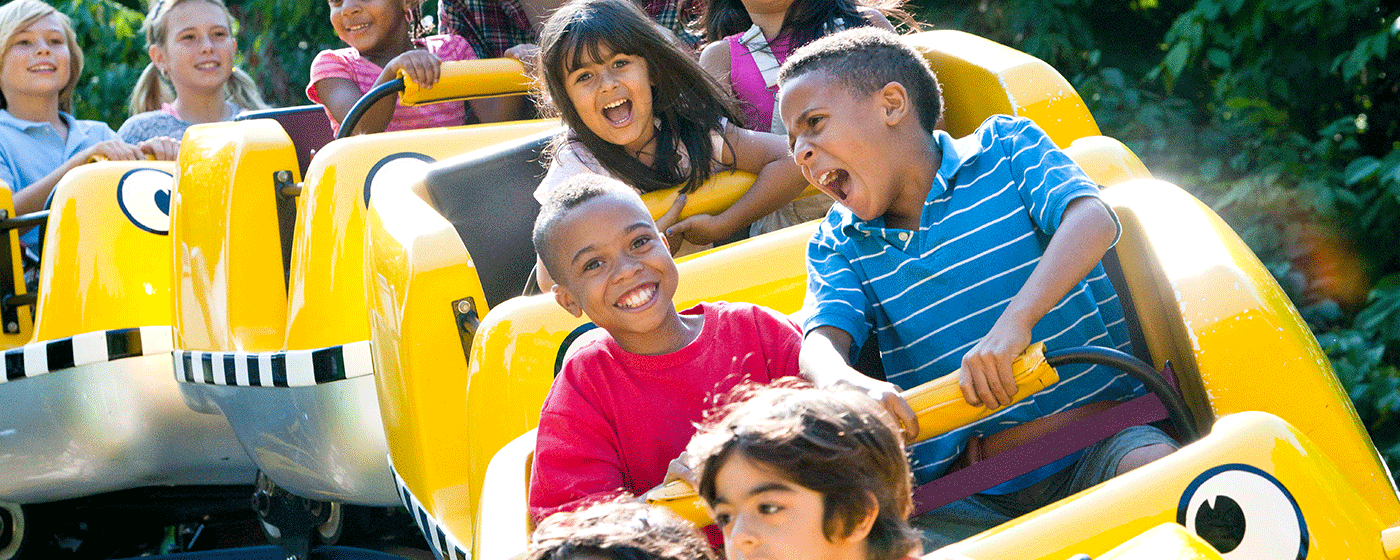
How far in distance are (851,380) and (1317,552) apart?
1.58ft

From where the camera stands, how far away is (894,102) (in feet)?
5.47

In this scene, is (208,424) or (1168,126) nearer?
(208,424)

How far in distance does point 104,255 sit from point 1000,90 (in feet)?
6.94

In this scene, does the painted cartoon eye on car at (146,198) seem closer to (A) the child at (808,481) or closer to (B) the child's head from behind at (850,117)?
(B) the child's head from behind at (850,117)

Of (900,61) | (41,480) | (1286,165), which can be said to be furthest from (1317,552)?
(41,480)

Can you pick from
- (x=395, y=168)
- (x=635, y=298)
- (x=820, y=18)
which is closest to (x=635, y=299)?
(x=635, y=298)

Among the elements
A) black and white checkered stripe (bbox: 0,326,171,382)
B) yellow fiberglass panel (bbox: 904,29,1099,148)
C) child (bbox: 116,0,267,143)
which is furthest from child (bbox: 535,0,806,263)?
child (bbox: 116,0,267,143)

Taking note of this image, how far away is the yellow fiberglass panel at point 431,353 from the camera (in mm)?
2047

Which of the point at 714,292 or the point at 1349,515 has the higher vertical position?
the point at 714,292

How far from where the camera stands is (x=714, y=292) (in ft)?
6.10

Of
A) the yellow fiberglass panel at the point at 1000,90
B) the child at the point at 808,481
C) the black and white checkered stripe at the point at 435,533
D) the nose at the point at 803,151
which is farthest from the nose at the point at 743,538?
the yellow fiberglass panel at the point at 1000,90

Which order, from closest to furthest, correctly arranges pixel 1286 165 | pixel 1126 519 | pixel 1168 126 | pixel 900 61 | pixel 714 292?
pixel 1126 519 < pixel 900 61 < pixel 714 292 < pixel 1286 165 < pixel 1168 126

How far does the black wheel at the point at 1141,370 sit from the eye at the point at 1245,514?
155mm

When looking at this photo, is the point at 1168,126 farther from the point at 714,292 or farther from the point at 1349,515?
the point at 1349,515
